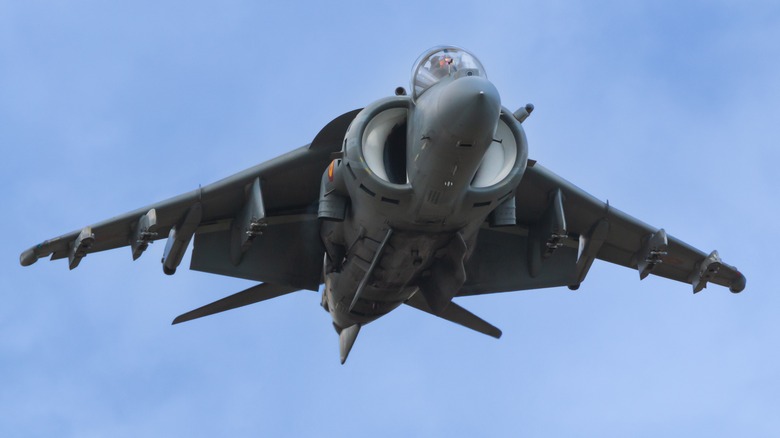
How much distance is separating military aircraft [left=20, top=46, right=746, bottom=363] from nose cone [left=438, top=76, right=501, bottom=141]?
0.02 metres

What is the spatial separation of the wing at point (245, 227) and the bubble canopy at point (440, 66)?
1.36 metres

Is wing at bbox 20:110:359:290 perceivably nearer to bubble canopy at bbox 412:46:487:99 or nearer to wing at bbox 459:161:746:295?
bubble canopy at bbox 412:46:487:99

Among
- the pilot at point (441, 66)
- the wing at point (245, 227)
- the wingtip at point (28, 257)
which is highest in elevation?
the pilot at point (441, 66)

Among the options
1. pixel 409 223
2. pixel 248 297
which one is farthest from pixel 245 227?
pixel 409 223

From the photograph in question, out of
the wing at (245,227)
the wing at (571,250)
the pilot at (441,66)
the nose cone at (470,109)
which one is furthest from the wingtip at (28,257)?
the wing at (571,250)

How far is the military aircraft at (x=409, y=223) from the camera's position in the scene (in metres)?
17.2

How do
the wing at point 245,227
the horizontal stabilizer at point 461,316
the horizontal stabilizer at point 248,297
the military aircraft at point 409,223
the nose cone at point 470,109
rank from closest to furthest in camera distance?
the nose cone at point 470,109 → the military aircraft at point 409,223 → the wing at point 245,227 → the horizontal stabilizer at point 248,297 → the horizontal stabilizer at point 461,316

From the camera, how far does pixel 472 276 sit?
21.6 m

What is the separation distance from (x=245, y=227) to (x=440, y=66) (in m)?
3.83

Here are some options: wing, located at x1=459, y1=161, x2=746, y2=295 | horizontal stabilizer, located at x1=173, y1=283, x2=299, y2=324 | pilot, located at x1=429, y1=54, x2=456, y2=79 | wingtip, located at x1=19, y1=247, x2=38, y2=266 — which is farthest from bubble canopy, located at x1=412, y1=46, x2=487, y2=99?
wingtip, located at x1=19, y1=247, x2=38, y2=266

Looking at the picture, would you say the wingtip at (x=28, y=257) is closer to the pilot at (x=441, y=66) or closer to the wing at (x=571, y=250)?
the pilot at (x=441, y=66)

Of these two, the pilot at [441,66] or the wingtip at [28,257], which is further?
the wingtip at [28,257]

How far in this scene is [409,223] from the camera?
58.2 ft

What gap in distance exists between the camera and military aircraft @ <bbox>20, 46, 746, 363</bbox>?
17234 mm
